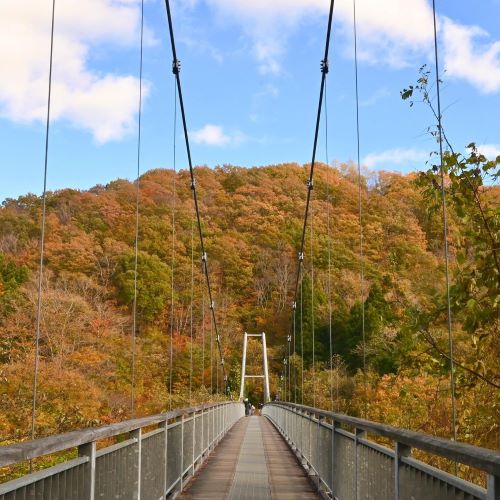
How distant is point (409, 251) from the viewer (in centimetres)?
2280

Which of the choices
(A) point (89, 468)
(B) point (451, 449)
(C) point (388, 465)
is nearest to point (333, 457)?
(C) point (388, 465)

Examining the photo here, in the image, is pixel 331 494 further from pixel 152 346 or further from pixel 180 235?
pixel 180 235

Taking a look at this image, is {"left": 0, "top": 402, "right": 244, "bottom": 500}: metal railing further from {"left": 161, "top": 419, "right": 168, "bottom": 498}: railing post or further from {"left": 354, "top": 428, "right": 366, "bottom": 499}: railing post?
{"left": 354, "top": 428, "right": 366, "bottom": 499}: railing post

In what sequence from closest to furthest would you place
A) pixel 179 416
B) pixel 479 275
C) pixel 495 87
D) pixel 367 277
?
pixel 479 275 → pixel 179 416 → pixel 495 87 → pixel 367 277

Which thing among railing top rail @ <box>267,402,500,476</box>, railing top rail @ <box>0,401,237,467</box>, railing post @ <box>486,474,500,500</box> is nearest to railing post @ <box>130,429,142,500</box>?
railing top rail @ <box>0,401,237,467</box>

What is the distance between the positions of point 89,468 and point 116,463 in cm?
58

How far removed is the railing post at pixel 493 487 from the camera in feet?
5.16

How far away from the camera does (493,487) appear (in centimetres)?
159

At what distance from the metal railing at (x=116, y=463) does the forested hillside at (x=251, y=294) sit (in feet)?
6.06

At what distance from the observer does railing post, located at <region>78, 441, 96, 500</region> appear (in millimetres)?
2568

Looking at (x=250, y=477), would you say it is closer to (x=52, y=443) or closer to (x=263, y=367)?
(x=52, y=443)

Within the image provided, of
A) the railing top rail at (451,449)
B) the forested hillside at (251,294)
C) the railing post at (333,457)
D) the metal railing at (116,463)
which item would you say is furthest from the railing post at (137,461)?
the forested hillside at (251,294)

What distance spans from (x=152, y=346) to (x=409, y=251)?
13.5m

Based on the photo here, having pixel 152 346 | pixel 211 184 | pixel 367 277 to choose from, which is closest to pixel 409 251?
pixel 367 277
